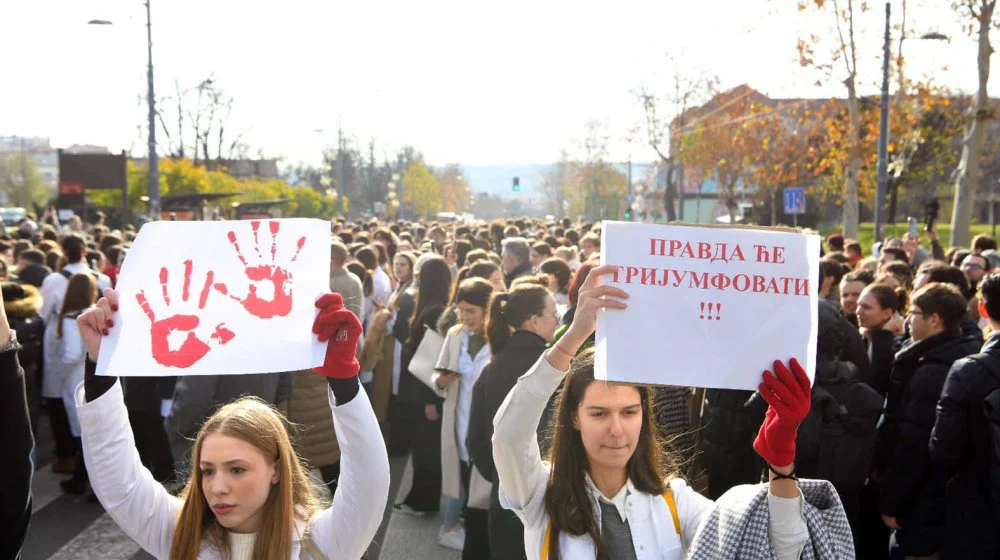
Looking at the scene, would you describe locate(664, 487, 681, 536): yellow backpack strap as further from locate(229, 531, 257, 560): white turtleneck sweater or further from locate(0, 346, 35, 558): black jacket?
locate(0, 346, 35, 558): black jacket

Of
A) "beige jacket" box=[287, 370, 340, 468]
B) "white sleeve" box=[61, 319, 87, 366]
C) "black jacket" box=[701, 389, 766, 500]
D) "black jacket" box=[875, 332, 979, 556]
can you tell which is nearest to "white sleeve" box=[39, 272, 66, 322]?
"white sleeve" box=[61, 319, 87, 366]

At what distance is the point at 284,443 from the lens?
2.96 meters

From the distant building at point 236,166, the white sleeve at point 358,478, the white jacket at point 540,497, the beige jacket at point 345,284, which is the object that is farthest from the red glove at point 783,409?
the distant building at point 236,166

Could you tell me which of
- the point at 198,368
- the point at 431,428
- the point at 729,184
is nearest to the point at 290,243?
the point at 198,368

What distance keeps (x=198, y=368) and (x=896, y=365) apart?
4.49 metres

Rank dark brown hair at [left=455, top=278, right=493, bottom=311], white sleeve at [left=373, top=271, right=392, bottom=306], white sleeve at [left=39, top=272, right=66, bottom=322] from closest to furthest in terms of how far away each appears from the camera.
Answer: dark brown hair at [left=455, top=278, right=493, bottom=311] → white sleeve at [left=39, top=272, right=66, bottom=322] → white sleeve at [left=373, top=271, right=392, bottom=306]

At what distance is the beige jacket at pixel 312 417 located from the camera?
5586mm

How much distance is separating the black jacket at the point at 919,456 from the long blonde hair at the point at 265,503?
3.61 metres

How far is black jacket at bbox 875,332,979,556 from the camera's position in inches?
210

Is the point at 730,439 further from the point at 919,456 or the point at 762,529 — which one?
the point at 762,529

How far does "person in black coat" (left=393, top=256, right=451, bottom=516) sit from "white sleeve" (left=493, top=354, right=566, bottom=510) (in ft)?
13.9

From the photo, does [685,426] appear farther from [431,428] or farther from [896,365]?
[431,428]

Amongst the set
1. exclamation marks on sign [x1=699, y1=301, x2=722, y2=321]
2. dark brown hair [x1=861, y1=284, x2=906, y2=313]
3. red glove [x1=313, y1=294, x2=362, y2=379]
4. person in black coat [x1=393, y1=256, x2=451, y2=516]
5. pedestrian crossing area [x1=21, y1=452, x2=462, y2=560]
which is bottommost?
pedestrian crossing area [x1=21, y1=452, x2=462, y2=560]

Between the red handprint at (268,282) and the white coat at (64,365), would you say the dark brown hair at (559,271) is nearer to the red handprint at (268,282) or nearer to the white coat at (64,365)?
the white coat at (64,365)
